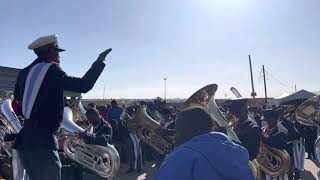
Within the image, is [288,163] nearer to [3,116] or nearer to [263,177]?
[263,177]

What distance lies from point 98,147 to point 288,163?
3.05 meters

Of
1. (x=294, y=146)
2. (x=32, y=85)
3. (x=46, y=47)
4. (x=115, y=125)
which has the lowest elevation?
(x=294, y=146)

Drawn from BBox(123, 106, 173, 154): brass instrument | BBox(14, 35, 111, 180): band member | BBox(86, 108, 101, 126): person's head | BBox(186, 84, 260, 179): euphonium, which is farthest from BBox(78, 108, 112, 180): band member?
BBox(14, 35, 111, 180): band member

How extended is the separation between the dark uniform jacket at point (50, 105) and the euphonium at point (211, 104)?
1.74 m

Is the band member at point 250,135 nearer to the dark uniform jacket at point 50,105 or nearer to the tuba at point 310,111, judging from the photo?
the dark uniform jacket at point 50,105

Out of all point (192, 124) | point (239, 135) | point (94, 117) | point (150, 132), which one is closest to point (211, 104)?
point (239, 135)

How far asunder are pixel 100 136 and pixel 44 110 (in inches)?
105

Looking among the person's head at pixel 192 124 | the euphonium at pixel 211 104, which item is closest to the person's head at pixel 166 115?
the euphonium at pixel 211 104

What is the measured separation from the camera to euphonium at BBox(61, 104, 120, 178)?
20.4 ft

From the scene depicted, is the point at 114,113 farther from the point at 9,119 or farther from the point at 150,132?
the point at 9,119

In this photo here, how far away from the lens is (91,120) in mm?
7812

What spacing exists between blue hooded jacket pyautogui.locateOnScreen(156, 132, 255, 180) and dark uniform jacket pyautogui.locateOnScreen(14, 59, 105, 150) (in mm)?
1537

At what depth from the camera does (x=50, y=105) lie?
12.8 ft

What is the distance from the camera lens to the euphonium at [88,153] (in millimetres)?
6215
